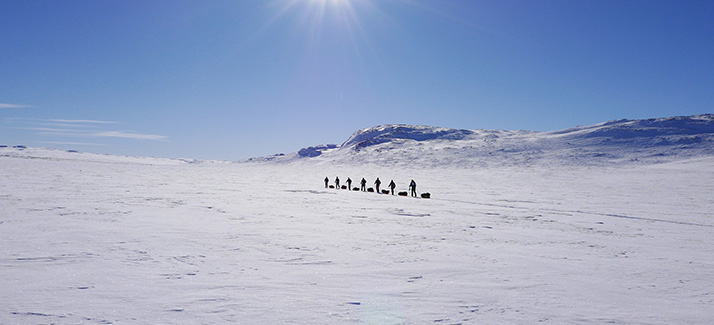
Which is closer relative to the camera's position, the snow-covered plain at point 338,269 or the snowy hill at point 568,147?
the snow-covered plain at point 338,269

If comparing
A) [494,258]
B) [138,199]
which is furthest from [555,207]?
[138,199]

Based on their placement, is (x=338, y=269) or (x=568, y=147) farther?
(x=568, y=147)

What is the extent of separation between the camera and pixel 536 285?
316 inches

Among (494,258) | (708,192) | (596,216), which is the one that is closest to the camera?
(494,258)

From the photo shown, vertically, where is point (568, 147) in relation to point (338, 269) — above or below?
above

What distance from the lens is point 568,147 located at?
94.7 metres

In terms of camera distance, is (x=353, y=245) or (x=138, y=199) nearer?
(x=353, y=245)

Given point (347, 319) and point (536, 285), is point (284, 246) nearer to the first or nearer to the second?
point (347, 319)

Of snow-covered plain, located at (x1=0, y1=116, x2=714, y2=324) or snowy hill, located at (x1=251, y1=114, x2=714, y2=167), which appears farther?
snowy hill, located at (x1=251, y1=114, x2=714, y2=167)

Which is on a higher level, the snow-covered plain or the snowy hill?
the snowy hill

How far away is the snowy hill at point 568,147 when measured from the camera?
7994cm

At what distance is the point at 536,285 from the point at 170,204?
56.7 feet

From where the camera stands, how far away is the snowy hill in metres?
79.9

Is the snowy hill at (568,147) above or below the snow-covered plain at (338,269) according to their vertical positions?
above
